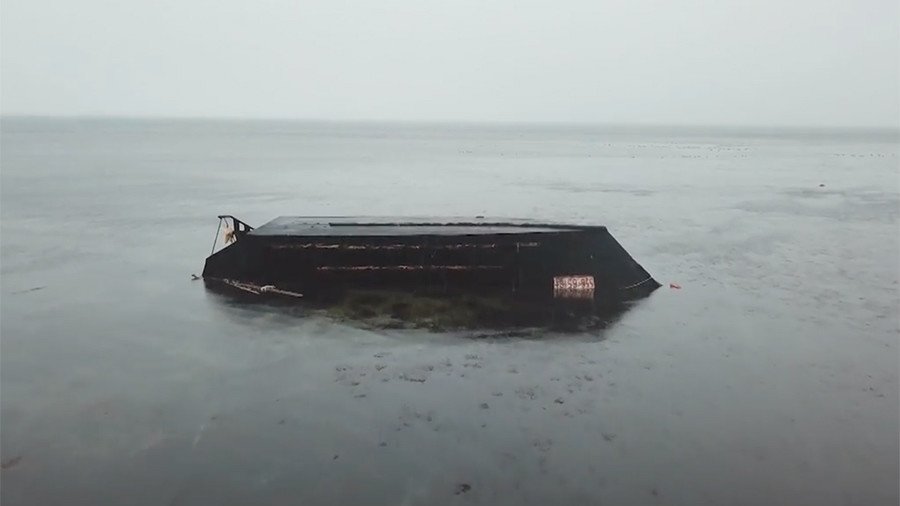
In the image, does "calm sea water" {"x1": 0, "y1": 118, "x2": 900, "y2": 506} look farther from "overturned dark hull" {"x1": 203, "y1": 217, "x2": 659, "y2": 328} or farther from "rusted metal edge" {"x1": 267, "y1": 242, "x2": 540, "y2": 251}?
"rusted metal edge" {"x1": 267, "y1": 242, "x2": 540, "y2": 251}

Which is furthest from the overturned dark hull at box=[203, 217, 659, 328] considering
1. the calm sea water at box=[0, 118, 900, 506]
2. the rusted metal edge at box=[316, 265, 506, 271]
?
the calm sea water at box=[0, 118, 900, 506]

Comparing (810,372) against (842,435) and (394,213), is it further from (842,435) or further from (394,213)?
(394,213)

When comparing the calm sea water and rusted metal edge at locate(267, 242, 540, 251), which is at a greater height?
rusted metal edge at locate(267, 242, 540, 251)

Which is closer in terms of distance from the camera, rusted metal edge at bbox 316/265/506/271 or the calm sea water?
the calm sea water

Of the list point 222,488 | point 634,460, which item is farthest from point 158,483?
point 634,460

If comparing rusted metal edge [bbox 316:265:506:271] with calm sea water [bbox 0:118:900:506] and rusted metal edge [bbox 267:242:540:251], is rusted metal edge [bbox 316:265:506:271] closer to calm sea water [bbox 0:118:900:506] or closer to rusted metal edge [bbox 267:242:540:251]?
rusted metal edge [bbox 267:242:540:251]

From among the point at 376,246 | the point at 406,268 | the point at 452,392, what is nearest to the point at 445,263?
the point at 406,268

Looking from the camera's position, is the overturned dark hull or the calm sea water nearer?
the calm sea water

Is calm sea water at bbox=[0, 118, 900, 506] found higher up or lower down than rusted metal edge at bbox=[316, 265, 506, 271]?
lower down

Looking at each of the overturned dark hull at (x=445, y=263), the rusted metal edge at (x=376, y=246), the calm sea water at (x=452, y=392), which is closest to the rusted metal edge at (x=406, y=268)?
the overturned dark hull at (x=445, y=263)

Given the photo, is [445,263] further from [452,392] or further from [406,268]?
[452,392]

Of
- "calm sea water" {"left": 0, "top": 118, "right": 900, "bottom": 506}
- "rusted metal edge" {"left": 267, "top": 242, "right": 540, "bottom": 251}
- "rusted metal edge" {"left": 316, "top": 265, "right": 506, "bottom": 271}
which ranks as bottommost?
"calm sea water" {"left": 0, "top": 118, "right": 900, "bottom": 506}

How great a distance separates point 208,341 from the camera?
58.2 ft

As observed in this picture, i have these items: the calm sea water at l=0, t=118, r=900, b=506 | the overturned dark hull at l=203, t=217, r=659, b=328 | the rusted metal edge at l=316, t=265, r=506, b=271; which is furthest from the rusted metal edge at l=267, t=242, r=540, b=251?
the calm sea water at l=0, t=118, r=900, b=506
